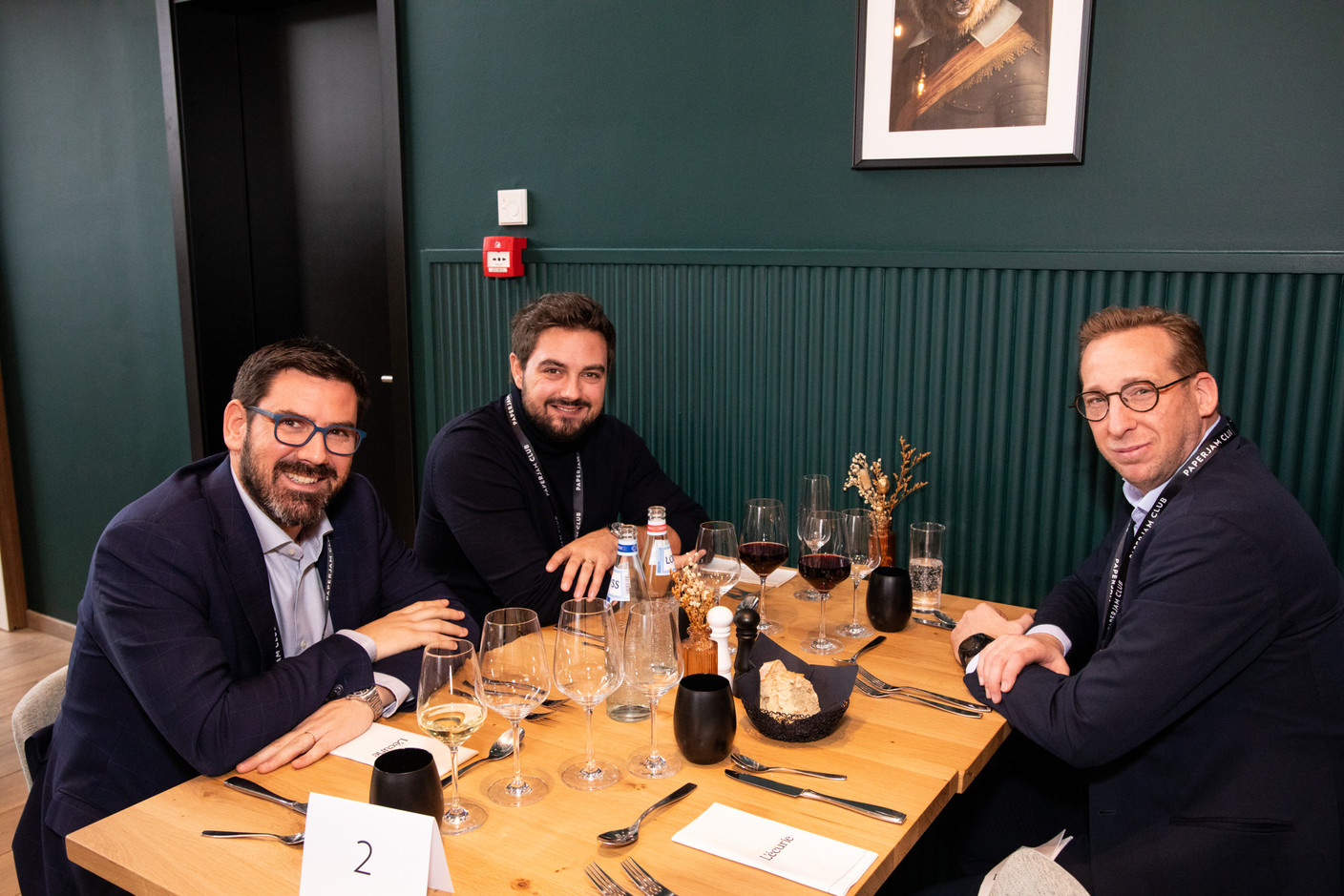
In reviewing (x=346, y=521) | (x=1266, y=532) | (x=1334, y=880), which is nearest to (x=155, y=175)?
(x=346, y=521)

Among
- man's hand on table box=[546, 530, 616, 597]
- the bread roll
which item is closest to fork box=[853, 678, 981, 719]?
the bread roll

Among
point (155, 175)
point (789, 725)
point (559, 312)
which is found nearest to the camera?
point (789, 725)

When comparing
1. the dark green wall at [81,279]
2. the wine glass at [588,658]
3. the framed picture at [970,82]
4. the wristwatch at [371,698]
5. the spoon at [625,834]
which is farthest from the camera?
the dark green wall at [81,279]

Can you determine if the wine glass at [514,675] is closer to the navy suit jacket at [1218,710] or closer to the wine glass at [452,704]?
the wine glass at [452,704]

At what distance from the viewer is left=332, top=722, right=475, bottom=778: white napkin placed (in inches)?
55.6

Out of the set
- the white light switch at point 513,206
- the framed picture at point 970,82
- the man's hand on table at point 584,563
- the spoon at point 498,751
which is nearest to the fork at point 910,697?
the spoon at point 498,751

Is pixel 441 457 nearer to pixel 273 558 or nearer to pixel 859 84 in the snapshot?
pixel 273 558

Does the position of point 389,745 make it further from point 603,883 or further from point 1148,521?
point 1148,521

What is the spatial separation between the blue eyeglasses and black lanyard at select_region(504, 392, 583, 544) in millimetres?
705

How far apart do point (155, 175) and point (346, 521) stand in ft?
8.58

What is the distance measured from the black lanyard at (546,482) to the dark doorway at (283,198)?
99 centimetres

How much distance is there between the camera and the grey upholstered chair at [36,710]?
1663 mm

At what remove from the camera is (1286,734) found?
1529mm

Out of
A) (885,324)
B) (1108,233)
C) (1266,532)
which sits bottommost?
(1266,532)
